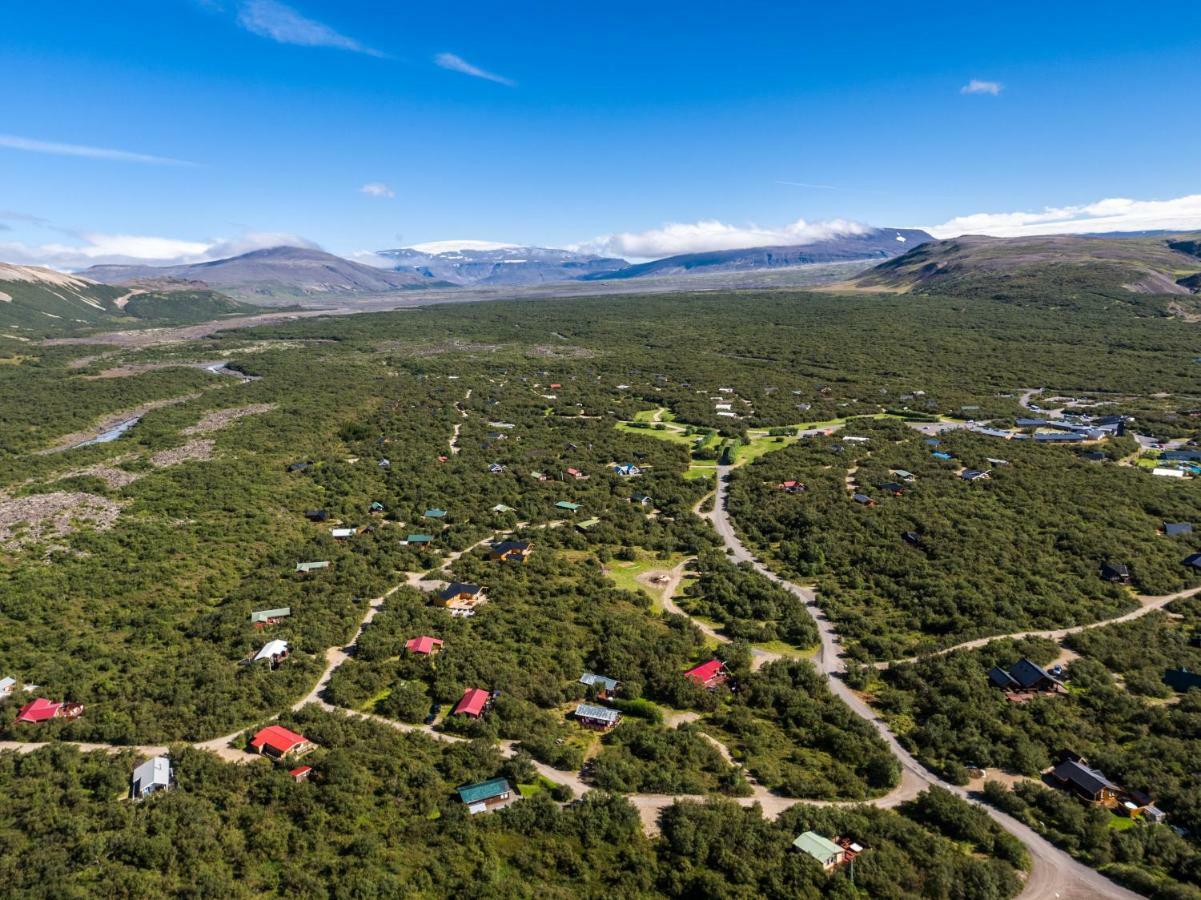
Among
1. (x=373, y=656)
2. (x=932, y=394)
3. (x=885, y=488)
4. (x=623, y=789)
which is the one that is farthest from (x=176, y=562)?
(x=932, y=394)

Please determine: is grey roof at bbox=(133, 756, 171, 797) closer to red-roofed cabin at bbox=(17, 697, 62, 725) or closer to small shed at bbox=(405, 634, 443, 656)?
red-roofed cabin at bbox=(17, 697, 62, 725)

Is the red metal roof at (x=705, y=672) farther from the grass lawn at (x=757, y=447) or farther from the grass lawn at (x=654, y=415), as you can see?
the grass lawn at (x=654, y=415)

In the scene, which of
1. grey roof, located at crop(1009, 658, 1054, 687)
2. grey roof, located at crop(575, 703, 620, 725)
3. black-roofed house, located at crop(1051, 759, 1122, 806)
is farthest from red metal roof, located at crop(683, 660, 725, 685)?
black-roofed house, located at crop(1051, 759, 1122, 806)

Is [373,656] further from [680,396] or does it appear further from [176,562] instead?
[680,396]

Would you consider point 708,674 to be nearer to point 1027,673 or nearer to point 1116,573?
point 1027,673

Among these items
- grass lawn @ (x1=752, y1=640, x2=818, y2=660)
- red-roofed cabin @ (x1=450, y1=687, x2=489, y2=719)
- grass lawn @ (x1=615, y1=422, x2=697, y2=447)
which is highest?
grass lawn @ (x1=615, y1=422, x2=697, y2=447)

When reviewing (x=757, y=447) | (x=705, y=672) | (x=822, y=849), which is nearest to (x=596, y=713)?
(x=705, y=672)
